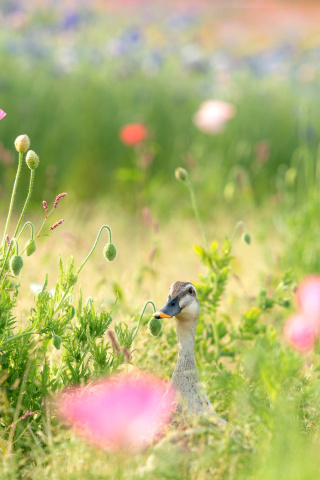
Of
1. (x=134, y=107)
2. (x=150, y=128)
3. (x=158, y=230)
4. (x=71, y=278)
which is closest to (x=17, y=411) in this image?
(x=71, y=278)

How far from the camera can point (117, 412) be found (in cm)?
150

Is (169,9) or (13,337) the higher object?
(169,9)

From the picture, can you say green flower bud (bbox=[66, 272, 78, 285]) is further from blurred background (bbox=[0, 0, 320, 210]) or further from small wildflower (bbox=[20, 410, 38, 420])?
blurred background (bbox=[0, 0, 320, 210])

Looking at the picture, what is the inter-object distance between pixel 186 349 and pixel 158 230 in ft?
9.73

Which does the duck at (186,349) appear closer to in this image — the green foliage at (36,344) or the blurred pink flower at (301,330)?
the green foliage at (36,344)

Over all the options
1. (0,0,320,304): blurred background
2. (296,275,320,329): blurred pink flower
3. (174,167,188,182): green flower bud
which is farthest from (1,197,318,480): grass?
(0,0,320,304): blurred background

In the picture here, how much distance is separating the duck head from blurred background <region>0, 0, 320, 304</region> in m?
1.91

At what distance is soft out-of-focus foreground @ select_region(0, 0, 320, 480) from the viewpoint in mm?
1699

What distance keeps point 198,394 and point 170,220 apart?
3.57 meters

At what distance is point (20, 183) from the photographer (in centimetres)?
561

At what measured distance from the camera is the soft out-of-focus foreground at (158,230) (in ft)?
5.57

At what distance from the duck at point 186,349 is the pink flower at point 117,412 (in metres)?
0.04

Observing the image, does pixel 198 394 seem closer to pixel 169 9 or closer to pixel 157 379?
pixel 157 379

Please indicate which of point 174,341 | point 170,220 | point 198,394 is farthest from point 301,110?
point 198,394
